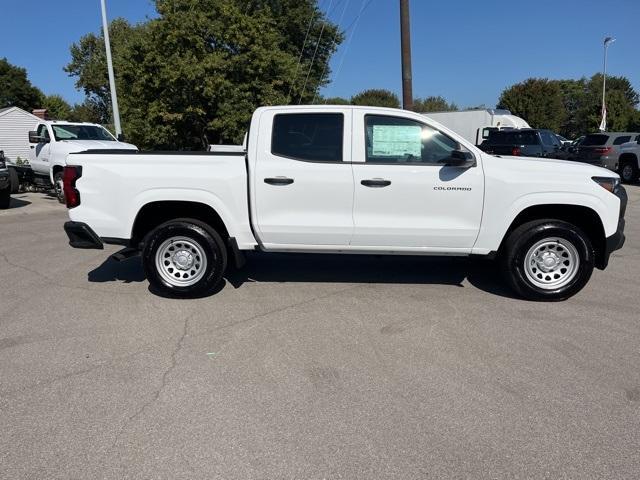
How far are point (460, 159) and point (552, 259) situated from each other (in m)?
1.48

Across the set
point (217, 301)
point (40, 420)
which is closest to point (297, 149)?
point (217, 301)

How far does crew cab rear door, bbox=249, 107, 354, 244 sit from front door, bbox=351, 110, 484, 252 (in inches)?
5.6

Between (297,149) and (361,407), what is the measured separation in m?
2.83


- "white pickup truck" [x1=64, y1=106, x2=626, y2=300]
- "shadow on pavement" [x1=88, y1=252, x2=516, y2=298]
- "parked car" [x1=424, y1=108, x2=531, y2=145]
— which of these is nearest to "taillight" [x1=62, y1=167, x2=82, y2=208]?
"white pickup truck" [x1=64, y1=106, x2=626, y2=300]

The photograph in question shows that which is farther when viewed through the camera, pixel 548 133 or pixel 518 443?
pixel 548 133

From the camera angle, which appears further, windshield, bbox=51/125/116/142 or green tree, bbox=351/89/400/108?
green tree, bbox=351/89/400/108

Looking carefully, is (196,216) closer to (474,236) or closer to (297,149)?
(297,149)

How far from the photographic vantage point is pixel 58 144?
1312 cm

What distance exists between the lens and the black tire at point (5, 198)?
42.0ft

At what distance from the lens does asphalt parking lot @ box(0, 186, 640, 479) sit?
2.87 m

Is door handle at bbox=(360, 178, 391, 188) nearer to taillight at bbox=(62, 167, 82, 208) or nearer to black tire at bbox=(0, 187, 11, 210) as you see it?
taillight at bbox=(62, 167, 82, 208)

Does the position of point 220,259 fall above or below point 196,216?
below

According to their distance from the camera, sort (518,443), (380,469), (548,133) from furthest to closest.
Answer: (548,133) → (518,443) → (380,469)

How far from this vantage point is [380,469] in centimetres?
278
